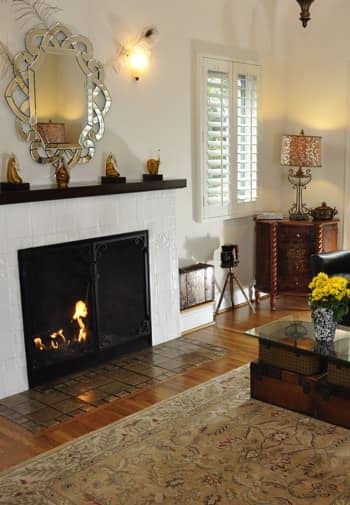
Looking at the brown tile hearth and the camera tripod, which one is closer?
the brown tile hearth

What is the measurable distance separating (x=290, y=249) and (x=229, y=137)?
4.21ft

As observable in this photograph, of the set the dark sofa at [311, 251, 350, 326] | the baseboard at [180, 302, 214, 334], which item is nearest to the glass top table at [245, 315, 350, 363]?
the dark sofa at [311, 251, 350, 326]

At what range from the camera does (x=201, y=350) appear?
4973 mm

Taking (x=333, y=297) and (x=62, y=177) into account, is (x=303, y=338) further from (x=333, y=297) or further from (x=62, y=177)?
(x=62, y=177)

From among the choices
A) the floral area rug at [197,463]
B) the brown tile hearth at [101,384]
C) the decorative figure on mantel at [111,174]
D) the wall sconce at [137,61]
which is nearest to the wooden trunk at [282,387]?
the floral area rug at [197,463]

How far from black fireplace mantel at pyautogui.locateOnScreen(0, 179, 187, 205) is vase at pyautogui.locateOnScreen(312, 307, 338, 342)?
1819 mm

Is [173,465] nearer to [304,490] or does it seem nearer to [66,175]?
[304,490]

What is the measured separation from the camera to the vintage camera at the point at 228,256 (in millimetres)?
5816

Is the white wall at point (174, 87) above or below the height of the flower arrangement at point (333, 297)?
above

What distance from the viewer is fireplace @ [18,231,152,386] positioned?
13.9 feet

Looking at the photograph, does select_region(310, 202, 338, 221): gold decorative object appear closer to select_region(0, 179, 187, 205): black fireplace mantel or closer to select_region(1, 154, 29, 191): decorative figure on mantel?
select_region(0, 179, 187, 205): black fireplace mantel

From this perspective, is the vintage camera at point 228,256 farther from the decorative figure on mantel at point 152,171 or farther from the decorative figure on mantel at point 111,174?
the decorative figure on mantel at point 111,174

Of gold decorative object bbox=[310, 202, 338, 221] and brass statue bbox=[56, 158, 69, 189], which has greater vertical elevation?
brass statue bbox=[56, 158, 69, 189]

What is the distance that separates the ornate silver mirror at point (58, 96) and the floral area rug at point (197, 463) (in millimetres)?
2045
